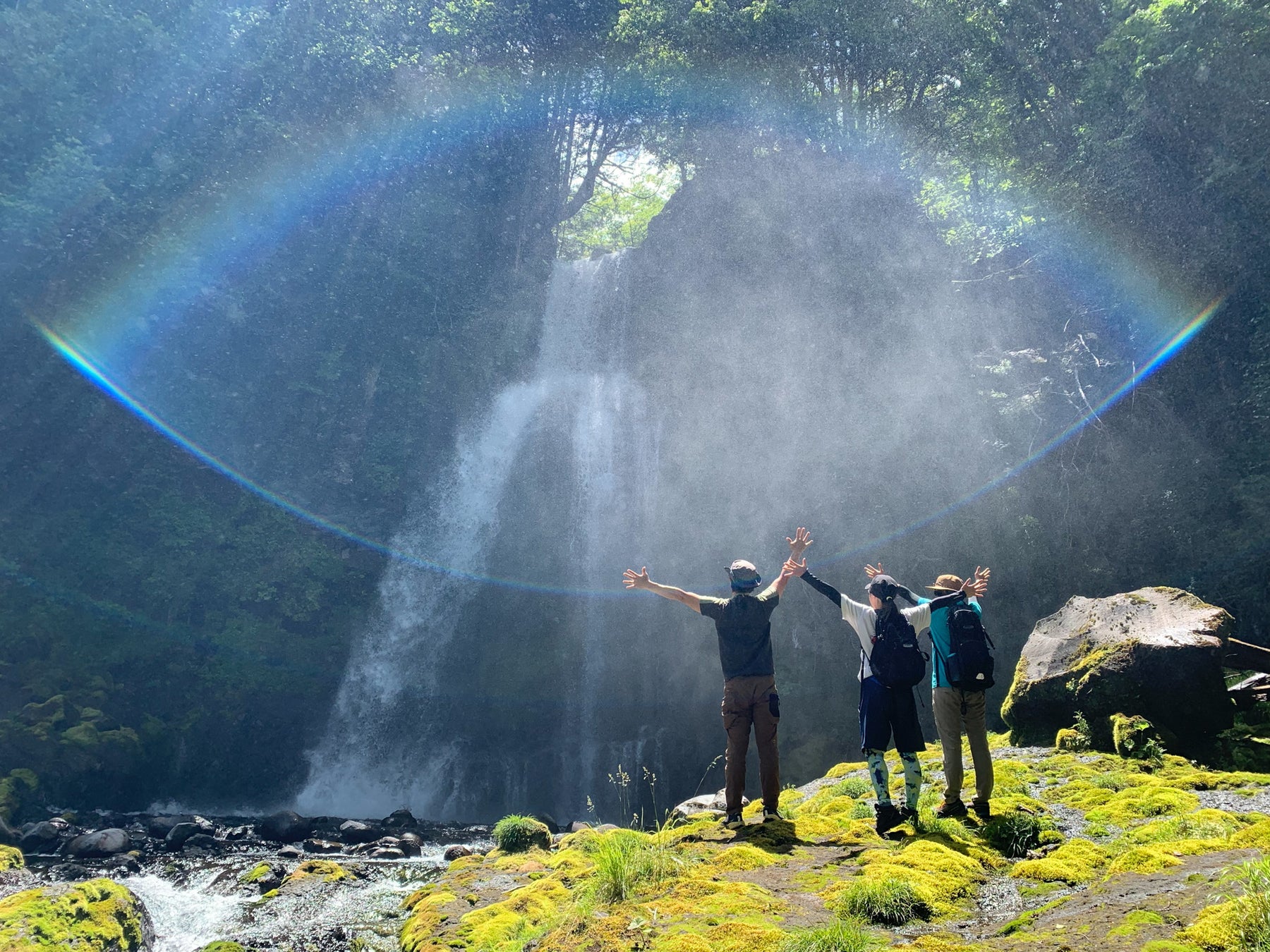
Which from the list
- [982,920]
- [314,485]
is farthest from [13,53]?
[982,920]

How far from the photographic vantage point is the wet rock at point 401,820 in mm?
12516

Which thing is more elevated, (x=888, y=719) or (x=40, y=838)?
(x=888, y=719)

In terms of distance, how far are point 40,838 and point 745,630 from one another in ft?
39.4

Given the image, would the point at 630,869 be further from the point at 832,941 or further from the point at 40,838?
the point at 40,838

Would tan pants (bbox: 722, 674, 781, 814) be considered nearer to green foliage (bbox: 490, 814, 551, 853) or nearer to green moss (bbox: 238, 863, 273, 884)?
green foliage (bbox: 490, 814, 551, 853)

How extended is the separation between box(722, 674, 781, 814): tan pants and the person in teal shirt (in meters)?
1.19

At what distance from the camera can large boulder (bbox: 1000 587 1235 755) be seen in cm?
786

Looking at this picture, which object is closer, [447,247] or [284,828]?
[284,828]

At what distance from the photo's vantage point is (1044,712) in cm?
900

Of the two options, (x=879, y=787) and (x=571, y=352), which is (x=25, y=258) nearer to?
(x=571, y=352)

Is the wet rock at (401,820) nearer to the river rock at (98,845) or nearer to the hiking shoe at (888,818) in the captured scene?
the river rock at (98,845)

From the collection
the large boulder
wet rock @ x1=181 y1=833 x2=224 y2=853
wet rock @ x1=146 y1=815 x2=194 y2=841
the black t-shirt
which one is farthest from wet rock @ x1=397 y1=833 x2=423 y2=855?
the large boulder

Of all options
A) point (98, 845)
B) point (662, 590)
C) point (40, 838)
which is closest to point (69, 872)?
point (98, 845)

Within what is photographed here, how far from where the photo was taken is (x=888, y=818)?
212 inches
